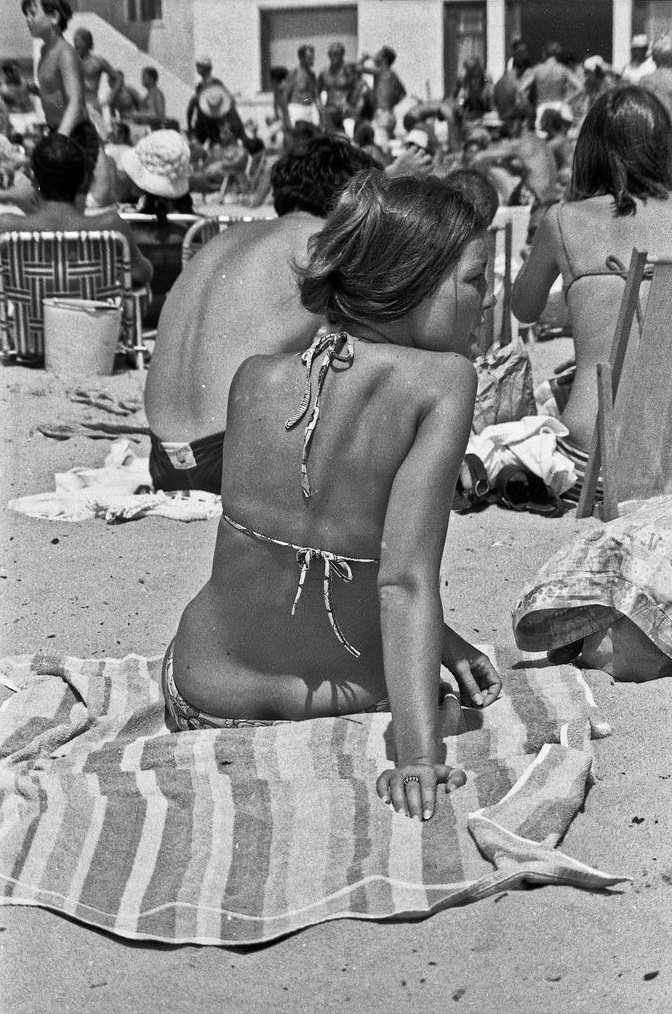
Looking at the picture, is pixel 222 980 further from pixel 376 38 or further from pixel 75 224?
pixel 376 38

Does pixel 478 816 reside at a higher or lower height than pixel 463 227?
lower

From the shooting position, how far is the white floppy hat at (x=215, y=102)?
16734 mm

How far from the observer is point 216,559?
2.42 m

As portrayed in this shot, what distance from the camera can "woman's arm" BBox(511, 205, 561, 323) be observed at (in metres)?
4.46

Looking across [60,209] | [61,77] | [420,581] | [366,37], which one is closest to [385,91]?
[366,37]

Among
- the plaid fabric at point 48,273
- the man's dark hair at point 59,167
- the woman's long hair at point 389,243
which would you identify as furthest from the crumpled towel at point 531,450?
the man's dark hair at point 59,167

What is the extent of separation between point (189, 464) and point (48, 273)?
2586 mm

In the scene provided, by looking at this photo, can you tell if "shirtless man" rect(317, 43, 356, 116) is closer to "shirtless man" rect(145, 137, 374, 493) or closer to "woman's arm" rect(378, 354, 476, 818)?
"shirtless man" rect(145, 137, 374, 493)

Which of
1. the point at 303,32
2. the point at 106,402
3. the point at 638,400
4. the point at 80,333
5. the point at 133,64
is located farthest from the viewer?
the point at 133,64

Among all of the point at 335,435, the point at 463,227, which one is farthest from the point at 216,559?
the point at 463,227

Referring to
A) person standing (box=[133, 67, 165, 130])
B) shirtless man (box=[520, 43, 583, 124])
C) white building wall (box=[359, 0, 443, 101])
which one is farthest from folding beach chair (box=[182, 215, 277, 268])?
white building wall (box=[359, 0, 443, 101])

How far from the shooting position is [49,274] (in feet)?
21.2

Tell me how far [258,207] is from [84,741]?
494 inches

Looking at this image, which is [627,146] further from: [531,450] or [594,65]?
[594,65]
